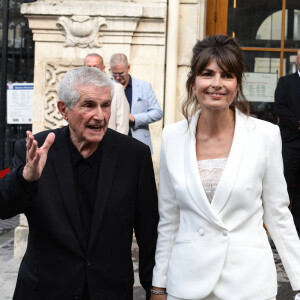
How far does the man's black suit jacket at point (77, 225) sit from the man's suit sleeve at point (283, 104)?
144 inches

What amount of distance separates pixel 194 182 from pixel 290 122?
12.4ft

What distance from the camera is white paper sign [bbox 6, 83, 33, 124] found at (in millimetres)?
7543

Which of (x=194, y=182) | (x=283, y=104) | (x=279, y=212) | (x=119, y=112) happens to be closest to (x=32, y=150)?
(x=194, y=182)

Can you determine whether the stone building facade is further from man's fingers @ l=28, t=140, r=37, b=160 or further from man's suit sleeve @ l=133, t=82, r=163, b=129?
man's fingers @ l=28, t=140, r=37, b=160

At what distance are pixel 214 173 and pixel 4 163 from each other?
625 centimetres

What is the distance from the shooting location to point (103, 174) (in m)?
2.97

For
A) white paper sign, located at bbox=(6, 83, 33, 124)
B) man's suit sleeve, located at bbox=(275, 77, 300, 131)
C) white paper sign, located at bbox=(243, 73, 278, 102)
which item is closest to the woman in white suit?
man's suit sleeve, located at bbox=(275, 77, 300, 131)

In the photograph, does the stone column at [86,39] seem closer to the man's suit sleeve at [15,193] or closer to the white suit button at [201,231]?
the man's suit sleeve at [15,193]

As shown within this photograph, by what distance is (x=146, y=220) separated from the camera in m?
3.09

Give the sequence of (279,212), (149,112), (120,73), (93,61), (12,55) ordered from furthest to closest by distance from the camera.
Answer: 1. (12,55)
2. (149,112)
3. (120,73)
4. (93,61)
5. (279,212)

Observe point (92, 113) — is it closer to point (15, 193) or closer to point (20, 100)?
point (15, 193)

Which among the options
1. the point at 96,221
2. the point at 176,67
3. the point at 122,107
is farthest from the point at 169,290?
the point at 176,67

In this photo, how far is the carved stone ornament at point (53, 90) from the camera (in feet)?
21.6

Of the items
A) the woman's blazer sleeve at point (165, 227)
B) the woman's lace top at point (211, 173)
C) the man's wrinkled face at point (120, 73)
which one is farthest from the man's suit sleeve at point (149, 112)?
the woman's lace top at point (211, 173)
